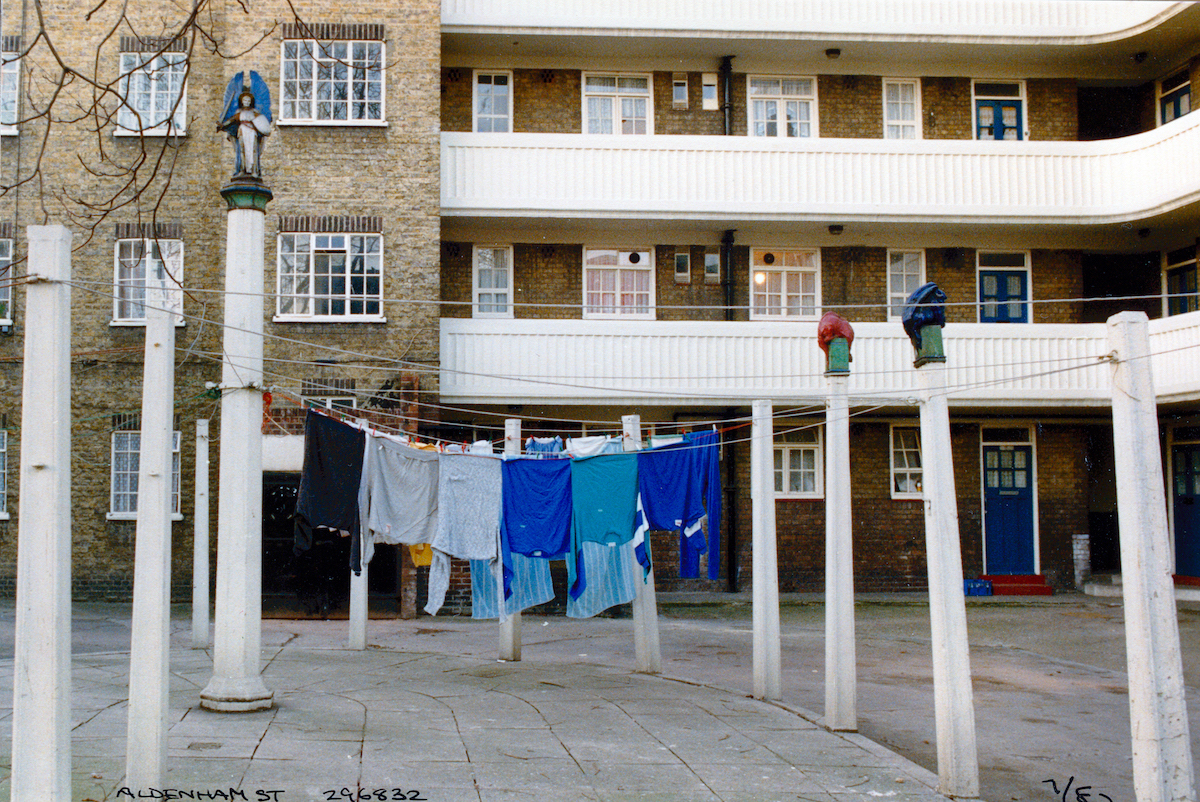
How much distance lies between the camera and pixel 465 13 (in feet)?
64.8

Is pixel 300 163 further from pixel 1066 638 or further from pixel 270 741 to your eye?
pixel 1066 638

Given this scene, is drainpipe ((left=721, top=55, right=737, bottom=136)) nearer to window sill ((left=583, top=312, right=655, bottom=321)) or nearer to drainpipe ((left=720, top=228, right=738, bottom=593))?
drainpipe ((left=720, top=228, right=738, bottom=593))

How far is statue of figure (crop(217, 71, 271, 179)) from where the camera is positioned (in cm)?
947

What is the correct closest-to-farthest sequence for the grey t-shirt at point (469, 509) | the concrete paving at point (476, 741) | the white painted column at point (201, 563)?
the concrete paving at point (476, 741)
the grey t-shirt at point (469, 509)
the white painted column at point (201, 563)

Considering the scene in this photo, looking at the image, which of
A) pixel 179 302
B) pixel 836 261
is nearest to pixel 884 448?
pixel 836 261

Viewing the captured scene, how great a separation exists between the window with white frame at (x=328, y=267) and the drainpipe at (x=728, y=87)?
7.20m

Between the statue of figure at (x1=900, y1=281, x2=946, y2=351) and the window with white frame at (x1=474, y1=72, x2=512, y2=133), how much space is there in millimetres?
14099

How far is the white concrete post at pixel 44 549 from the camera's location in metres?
5.52

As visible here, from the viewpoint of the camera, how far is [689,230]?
20984 mm

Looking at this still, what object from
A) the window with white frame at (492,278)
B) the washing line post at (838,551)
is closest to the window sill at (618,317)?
the window with white frame at (492,278)

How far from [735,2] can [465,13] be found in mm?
5062

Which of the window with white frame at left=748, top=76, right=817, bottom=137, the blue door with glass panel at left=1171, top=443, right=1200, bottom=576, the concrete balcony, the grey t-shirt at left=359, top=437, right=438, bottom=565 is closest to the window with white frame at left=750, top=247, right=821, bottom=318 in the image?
the concrete balcony

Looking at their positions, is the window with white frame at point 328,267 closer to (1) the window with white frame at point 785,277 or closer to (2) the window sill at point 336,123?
(2) the window sill at point 336,123

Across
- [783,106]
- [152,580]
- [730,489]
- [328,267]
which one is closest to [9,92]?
[328,267]
